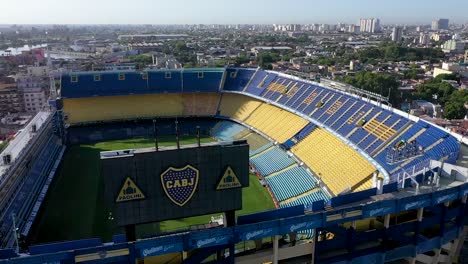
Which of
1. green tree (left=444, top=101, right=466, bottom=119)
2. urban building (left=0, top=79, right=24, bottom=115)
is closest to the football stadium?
green tree (left=444, top=101, right=466, bottom=119)

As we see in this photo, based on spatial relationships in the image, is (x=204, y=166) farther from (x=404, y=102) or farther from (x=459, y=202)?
(x=404, y=102)

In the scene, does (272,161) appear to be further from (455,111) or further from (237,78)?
(455,111)

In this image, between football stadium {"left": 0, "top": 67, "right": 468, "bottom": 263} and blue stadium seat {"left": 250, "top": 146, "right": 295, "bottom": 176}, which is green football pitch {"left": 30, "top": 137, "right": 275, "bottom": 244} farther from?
blue stadium seat {"left": 250, "top": 146, "right": 295, "bottom": 176}

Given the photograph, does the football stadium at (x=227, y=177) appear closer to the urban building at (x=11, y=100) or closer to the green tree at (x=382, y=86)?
the green tree at (x=382, y=86)

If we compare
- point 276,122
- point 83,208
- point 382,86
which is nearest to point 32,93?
point 83,208

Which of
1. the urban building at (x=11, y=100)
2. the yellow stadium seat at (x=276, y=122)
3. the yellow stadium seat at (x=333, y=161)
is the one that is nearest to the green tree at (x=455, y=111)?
the yellow stadium seat at (x=276, y=122)
